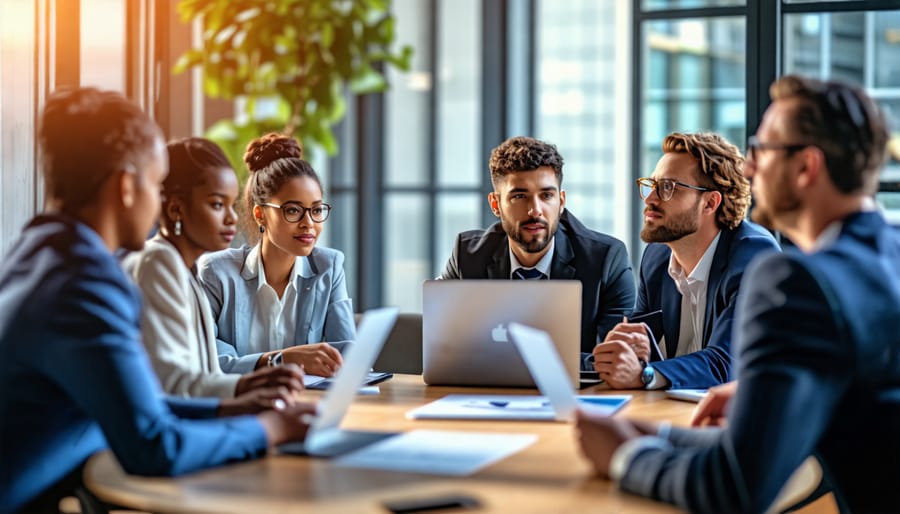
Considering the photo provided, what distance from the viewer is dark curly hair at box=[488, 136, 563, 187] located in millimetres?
3451

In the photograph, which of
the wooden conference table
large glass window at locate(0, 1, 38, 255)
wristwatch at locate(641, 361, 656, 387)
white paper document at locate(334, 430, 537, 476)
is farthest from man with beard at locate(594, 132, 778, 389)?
large glass window at locate(0, 1, 38, 255)

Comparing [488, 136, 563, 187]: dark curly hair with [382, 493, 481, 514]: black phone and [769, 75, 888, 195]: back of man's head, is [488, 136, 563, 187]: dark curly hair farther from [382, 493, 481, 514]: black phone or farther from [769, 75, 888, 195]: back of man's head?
[382, 493, 481, 514]: black phone

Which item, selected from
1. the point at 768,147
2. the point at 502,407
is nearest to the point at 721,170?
the point at 502,407

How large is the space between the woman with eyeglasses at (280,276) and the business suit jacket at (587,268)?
46 cm

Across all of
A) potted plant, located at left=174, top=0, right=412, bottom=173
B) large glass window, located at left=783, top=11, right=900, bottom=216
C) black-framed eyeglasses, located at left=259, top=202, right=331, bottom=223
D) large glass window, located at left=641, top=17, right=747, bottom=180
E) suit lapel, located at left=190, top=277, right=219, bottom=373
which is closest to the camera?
suit lapel, located at left=190, top=277, right=219, bottom=373

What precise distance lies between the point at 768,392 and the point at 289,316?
1.97 m

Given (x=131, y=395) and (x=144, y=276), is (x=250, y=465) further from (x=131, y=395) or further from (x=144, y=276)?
(x=144, y=276)

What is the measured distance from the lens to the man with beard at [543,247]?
3.38m

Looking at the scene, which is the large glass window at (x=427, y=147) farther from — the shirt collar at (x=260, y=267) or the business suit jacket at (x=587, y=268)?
the shirt collar at (x=260, y=267)

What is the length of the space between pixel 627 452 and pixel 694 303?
1.55 metres

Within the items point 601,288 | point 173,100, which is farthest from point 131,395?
point 173,100

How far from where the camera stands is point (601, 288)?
3.39 metres

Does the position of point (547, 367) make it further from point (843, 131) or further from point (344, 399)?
point (843, 131)

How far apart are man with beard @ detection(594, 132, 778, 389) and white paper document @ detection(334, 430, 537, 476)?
2.81 ft
